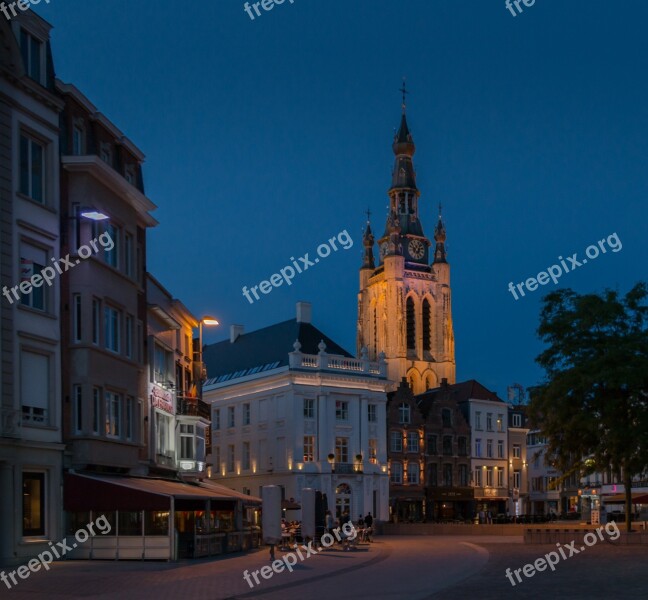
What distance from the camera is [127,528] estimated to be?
34.1 meters

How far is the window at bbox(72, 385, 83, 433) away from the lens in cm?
3394

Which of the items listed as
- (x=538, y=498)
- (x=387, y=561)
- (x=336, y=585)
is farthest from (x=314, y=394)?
(x=336, y=585)

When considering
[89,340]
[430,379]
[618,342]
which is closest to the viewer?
[89,340]

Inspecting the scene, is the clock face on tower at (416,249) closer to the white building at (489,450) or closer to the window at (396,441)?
the white building at (489,450)

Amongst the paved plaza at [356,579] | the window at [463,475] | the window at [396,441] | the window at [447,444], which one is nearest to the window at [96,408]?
the paved plaza at [356,579]

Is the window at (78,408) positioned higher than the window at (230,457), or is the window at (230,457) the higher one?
the window at (78,408)

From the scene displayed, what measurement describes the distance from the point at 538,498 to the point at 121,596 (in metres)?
88.7

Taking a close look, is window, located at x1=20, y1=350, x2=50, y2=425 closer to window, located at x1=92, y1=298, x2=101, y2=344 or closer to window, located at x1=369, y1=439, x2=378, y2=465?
window, located at x1=92, y1=298, x2=101, y2=344

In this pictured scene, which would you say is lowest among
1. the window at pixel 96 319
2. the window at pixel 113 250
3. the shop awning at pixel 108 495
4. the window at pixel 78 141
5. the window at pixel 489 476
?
the window at pixel 489 476

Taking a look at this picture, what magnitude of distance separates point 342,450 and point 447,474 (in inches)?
594

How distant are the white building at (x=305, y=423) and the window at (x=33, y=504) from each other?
47.2 meters

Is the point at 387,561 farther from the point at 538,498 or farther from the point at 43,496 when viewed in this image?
the point at 538,498

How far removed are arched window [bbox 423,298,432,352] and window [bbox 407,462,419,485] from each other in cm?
5153

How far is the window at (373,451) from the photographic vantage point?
8517 centimetres
